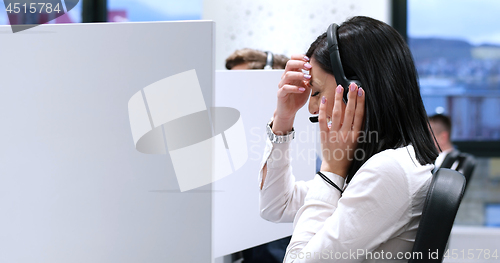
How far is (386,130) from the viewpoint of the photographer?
28.5 inches

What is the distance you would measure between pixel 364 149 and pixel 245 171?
41 cm

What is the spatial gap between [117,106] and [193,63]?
0.47 ft

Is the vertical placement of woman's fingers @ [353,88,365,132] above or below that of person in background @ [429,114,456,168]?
above

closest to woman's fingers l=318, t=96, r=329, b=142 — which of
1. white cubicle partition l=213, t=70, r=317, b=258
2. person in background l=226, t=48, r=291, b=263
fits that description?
white cubicle partition l=213, t=70, r=317, b=258

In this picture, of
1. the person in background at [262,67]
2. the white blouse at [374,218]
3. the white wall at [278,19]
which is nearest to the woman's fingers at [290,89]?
the white blouse at [374,218]

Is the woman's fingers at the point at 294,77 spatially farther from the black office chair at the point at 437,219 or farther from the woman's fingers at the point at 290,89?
the black office chair at the point at 437,219

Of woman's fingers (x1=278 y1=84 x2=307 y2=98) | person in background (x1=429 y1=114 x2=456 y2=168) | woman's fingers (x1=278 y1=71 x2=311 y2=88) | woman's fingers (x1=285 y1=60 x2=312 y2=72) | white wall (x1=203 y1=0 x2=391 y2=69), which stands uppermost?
white wall (x1=203 y1=0 x2=391 y2=69)

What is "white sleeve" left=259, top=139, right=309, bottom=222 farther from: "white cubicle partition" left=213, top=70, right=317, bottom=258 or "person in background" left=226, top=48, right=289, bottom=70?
"person in background" left=226, top=48, right=289, bottom=70

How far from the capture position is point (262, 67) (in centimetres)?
168

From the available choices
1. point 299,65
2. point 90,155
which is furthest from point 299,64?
point 90,155

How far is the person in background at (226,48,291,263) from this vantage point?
1290 mm

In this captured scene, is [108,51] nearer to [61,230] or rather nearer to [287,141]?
[61,230]

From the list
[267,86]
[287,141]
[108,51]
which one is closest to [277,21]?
[267,86]

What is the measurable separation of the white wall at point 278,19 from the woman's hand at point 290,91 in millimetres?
2068
